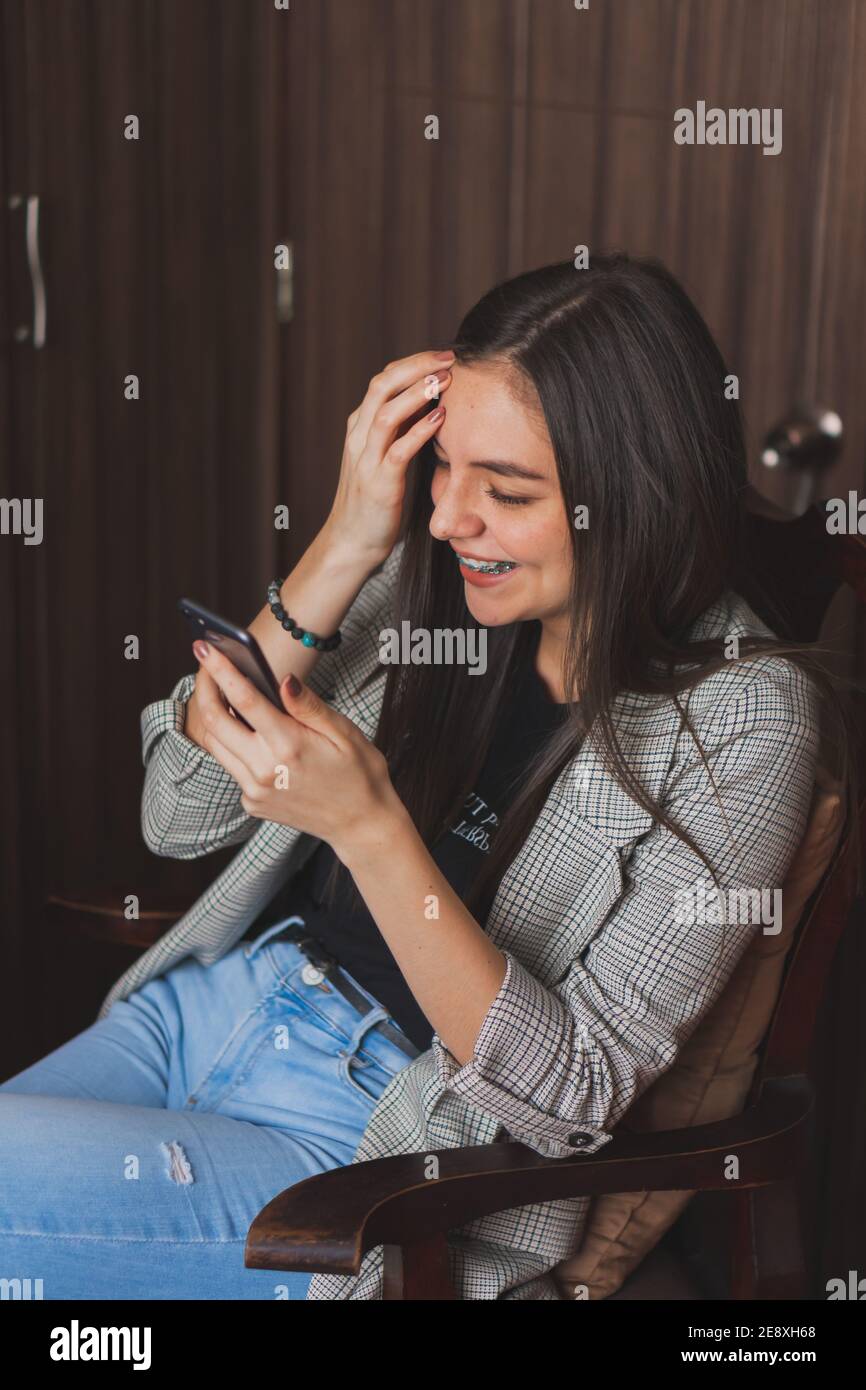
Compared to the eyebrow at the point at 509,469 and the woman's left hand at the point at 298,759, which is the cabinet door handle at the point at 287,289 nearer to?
the eyebrow at the point at 509,469

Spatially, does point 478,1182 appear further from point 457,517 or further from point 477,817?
point 457,517

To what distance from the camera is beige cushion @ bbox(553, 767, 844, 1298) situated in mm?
1186

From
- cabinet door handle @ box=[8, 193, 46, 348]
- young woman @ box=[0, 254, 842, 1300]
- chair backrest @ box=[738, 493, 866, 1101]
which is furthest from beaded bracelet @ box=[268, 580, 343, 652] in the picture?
cabinet door handle @ box=[8, 193, 46, 348]

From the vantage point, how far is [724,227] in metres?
1.95

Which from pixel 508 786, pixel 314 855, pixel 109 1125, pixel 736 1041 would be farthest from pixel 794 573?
pixel 109 1125

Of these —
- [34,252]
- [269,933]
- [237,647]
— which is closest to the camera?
[237,647]

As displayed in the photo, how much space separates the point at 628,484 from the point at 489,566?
15 cm

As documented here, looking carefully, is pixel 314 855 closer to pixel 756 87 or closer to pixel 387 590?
pixel 387 590

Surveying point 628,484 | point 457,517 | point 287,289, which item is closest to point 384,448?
point 457,517

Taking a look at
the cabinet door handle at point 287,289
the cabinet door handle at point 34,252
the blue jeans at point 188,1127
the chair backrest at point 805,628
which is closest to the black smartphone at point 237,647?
the blue jeans at point 188,1127

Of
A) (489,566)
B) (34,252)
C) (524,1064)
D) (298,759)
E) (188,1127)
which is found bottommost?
(188,1127)

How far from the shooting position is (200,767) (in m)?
1.37
